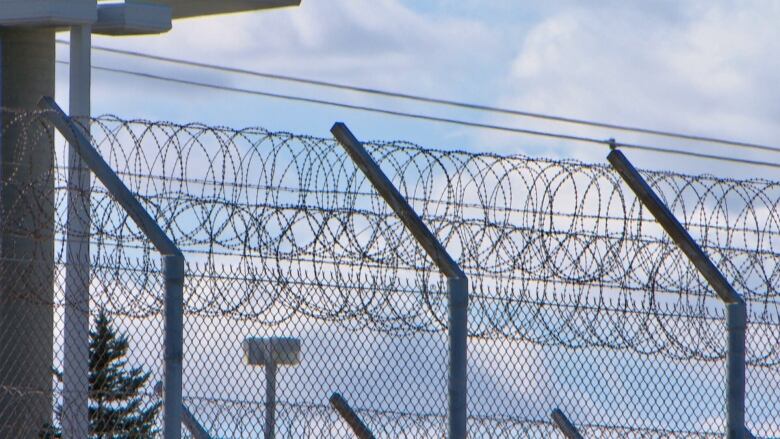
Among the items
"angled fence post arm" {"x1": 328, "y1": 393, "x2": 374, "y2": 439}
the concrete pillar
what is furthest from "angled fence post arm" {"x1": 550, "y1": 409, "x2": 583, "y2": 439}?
the concrete pillar

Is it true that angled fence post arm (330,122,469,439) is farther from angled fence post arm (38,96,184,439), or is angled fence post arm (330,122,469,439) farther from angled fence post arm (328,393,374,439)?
angled fence post arm (38,96,184,439)

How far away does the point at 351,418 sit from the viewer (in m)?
8.54

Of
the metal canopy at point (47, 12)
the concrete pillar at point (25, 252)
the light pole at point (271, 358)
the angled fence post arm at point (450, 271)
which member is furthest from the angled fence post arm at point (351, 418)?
the metal canopy at point (47, 12)

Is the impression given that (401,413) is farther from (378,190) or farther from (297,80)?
(297,80)

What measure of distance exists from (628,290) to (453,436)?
65.8 inches

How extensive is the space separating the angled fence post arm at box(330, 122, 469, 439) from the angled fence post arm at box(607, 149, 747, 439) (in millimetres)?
1627

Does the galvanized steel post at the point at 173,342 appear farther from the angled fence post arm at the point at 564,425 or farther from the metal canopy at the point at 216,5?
the metal canopy at the point at 216,5

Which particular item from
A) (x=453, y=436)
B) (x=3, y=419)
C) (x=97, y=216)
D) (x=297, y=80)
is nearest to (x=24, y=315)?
(x=3, y=419)

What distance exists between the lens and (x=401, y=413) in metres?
8.09

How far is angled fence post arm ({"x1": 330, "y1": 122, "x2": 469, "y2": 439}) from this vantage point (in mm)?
7500

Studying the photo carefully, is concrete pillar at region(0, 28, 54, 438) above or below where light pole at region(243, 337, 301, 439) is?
above

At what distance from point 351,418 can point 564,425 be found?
1918 mm

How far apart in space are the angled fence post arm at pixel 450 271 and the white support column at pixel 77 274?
143cm

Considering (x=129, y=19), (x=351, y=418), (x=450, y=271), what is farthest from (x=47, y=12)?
(x=450, y=271)
